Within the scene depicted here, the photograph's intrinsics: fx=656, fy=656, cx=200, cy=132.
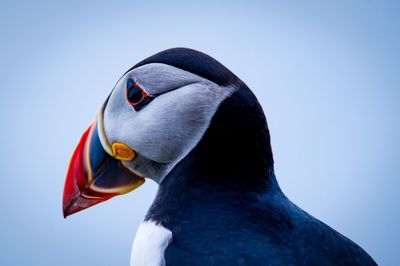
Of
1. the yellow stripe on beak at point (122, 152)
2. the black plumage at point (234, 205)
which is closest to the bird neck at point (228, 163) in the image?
the black plumage at point (234, 205)

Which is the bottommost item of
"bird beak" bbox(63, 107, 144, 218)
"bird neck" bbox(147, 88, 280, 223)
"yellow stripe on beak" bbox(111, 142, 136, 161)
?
"bird beak" bbox(63, 107, 144, 218)

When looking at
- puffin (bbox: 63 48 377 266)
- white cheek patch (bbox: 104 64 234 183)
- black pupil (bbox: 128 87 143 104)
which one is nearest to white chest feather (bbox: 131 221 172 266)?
puffin (bbox: 63 48 377 266)

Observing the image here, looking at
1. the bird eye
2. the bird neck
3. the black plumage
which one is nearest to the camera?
the black plumage

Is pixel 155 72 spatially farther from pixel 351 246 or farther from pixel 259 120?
pixel 351 246

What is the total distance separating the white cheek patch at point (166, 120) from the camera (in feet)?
4.53

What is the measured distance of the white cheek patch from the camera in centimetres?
138

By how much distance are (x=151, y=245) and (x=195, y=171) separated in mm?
194

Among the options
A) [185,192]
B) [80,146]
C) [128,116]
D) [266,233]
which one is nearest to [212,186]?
[185,192]

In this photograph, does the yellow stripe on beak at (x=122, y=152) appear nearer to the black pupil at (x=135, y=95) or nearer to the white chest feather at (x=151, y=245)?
the black pupil at (x=135, y=95)

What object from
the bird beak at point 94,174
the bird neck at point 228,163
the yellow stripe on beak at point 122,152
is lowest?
the bird beak at point 94,174

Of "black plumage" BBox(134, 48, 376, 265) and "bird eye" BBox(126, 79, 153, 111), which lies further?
"bird eye" BBox(126, 79, 153, 111)

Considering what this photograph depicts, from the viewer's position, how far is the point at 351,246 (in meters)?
1.32

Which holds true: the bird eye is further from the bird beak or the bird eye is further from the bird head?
the bird beak

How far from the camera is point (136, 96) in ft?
4.77
